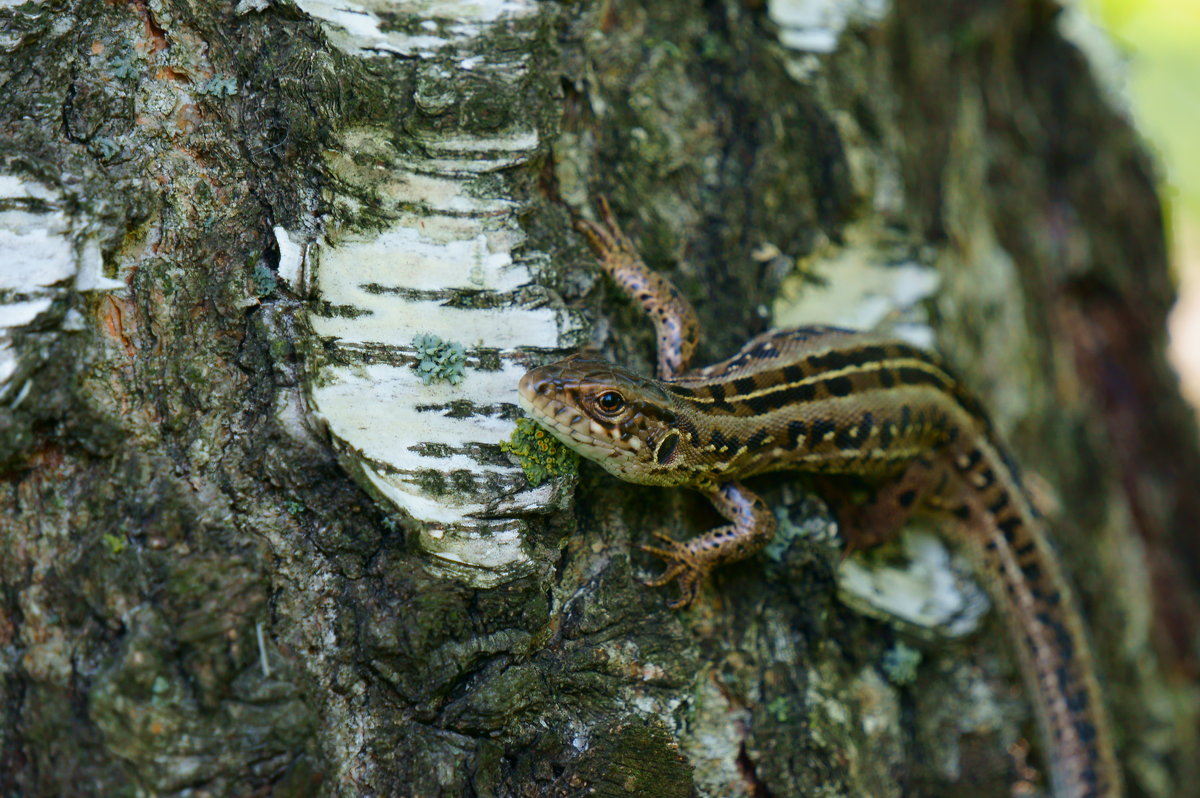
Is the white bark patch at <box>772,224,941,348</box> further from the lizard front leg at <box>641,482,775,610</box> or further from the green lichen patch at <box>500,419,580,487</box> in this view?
the green lichen patch at <box>500,419,580,487</box>

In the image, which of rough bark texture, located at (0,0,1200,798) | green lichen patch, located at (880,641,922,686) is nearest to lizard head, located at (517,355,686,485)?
rough bark texture, located at (0,0,1200,798)

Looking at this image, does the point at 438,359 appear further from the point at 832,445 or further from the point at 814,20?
the point at 814,20

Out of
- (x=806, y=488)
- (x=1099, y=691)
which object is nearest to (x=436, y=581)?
(x=806, y=488)

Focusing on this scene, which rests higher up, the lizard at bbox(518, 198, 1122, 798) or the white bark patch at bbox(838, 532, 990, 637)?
the lizard at bbox(518, 198, 1122, 798)

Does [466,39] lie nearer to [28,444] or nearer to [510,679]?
[28,444]

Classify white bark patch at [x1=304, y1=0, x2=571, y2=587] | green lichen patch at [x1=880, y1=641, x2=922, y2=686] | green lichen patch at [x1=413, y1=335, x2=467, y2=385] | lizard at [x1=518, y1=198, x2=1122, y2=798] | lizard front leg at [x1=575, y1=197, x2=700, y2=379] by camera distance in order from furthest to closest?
green lichen patch at [x1=880, y1=641, x2=922, y2=686], lizard front leg at [x1=575, y1=197, x2=700, y2=379], lizard at [x1=518, y1=198, x2=1122, y2=798], green lichen patch at [x1=413, y1=335, x2=467, y2=385], white bark patch at [x1=304, y1=0, x2=571, y2=587]

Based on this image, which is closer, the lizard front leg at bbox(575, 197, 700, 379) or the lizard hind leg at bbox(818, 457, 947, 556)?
the lizard front leg at bbox(575, 197, 700, 379)

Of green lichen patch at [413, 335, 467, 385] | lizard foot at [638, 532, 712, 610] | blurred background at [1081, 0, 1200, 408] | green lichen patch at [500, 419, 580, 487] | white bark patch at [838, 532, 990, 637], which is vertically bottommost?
white bark patch at [838, 532, 990, 637]
